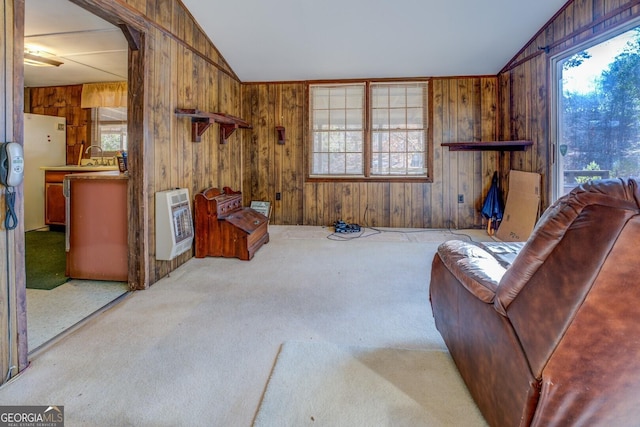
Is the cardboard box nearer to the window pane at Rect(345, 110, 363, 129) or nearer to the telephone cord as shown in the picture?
the window pane at Rect(345, 110, 363, 129)

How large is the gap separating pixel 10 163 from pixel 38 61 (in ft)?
13.0

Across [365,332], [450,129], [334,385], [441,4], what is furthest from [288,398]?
[450,129]

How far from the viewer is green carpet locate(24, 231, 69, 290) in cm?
292

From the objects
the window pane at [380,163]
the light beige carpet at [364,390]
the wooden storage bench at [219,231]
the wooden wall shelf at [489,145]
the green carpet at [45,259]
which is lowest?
the light beige carpet at [364,390]

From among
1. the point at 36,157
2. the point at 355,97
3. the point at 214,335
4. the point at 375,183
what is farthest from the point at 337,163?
the point at 36,157

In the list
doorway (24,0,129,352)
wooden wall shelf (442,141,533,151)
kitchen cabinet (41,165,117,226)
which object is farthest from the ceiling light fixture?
wooden wall shelf (442,141,533,151)

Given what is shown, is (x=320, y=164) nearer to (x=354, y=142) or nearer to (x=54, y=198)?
(x=354, y=142)

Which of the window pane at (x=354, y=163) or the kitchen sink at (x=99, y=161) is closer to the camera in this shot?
the window pane at (x=354, y=163)

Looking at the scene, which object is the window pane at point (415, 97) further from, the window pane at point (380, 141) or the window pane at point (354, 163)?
the window pane at point (354, 163)

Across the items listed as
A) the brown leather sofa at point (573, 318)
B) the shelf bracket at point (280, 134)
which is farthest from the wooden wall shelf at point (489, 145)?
the brown leather sofa at point (573, 318)

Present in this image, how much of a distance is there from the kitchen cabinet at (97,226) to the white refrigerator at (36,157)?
9.19ft

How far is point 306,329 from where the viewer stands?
→ 210 centimetres

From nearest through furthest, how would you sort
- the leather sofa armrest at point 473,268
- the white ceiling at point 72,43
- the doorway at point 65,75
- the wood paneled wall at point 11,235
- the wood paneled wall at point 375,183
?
the leather sofa armrest at point 473,268 < the wood paneled wall at point 11,235 < the doorway at point 65,75 < the white ceiling at point 72,43 < the wood paneled wall at point 375,183

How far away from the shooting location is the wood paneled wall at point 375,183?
16.5ft
